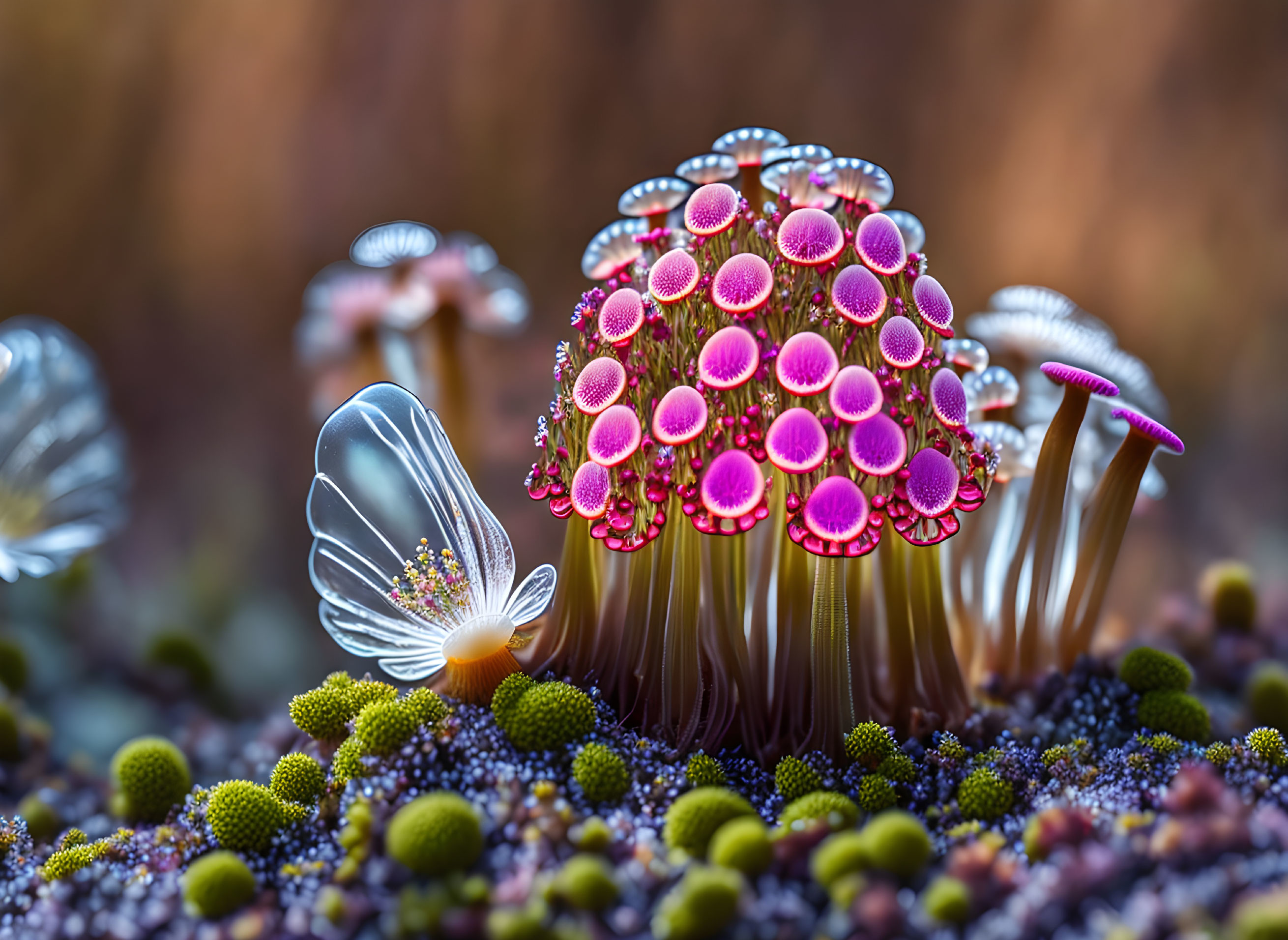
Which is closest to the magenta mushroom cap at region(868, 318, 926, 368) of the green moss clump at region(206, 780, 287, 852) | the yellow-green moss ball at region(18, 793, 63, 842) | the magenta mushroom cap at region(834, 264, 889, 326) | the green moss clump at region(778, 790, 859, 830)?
the magenta mushroom cap at region(834, 264, 889, 326)

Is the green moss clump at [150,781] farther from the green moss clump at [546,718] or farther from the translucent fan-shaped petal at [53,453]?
the green moss clump at [546,718]

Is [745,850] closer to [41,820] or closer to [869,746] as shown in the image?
[869,746]

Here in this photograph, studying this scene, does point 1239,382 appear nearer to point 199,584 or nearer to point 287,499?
point 287,499

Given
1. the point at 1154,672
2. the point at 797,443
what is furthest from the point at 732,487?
the point at 1154,672

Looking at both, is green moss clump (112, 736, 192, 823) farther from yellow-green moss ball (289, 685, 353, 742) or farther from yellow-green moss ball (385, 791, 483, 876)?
yellow-green moss ball (385, 791, 483, 876)

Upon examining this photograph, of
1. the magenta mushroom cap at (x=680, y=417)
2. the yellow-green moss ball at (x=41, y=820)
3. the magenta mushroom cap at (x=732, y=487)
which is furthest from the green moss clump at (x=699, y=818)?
the yellow-green moss ball at (x=41, y=820)

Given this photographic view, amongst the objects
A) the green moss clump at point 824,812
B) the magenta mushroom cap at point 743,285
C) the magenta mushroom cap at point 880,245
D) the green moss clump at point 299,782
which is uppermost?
the magenta mushroom cap at point 880,245

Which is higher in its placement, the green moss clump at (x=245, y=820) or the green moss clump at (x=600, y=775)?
the green moss clump at (x=600, y=775)
